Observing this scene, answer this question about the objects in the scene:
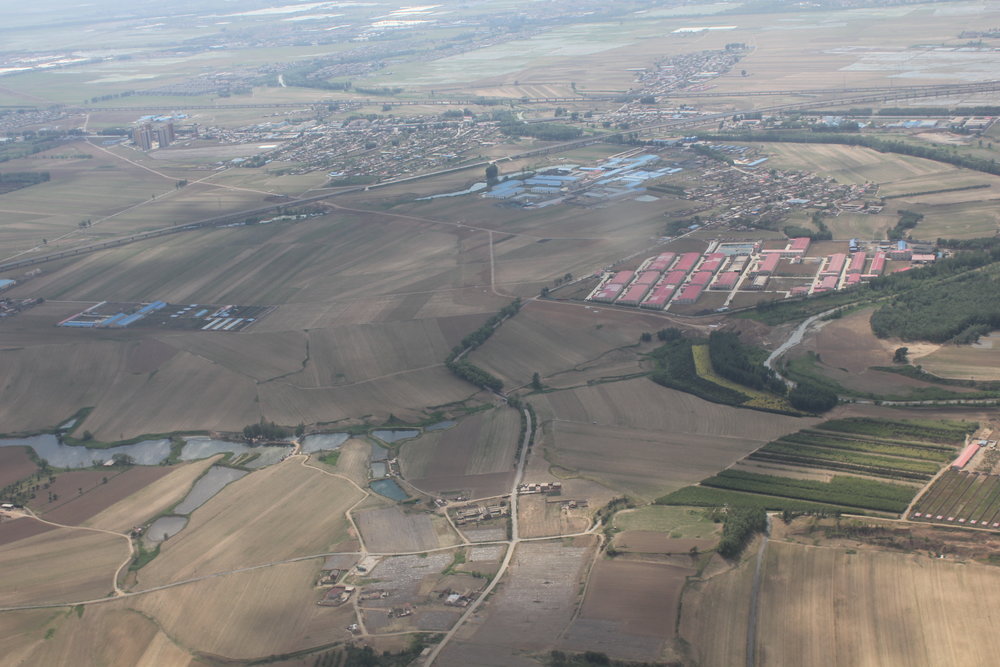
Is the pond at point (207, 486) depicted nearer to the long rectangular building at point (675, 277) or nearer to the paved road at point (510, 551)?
the paved road at point (510, 551)

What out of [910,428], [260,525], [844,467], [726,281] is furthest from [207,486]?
[726,281]

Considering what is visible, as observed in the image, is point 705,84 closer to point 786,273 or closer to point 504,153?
point 504,153

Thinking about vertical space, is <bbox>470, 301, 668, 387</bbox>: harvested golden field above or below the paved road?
above

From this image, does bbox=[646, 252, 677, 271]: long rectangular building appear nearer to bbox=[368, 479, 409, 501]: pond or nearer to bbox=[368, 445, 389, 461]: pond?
bbox=[368, 445, 389, 461]: pond

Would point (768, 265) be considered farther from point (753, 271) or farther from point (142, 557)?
point (142, 557)

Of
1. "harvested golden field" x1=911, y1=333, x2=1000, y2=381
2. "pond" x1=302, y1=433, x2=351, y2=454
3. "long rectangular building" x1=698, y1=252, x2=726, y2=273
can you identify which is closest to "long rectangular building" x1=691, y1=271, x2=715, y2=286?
"long rectangular building" x1=698, y1=252, x2=726, y2=273

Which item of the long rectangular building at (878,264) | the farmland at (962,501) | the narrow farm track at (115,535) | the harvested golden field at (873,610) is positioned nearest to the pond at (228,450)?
the narrow farm track at (115,535)
